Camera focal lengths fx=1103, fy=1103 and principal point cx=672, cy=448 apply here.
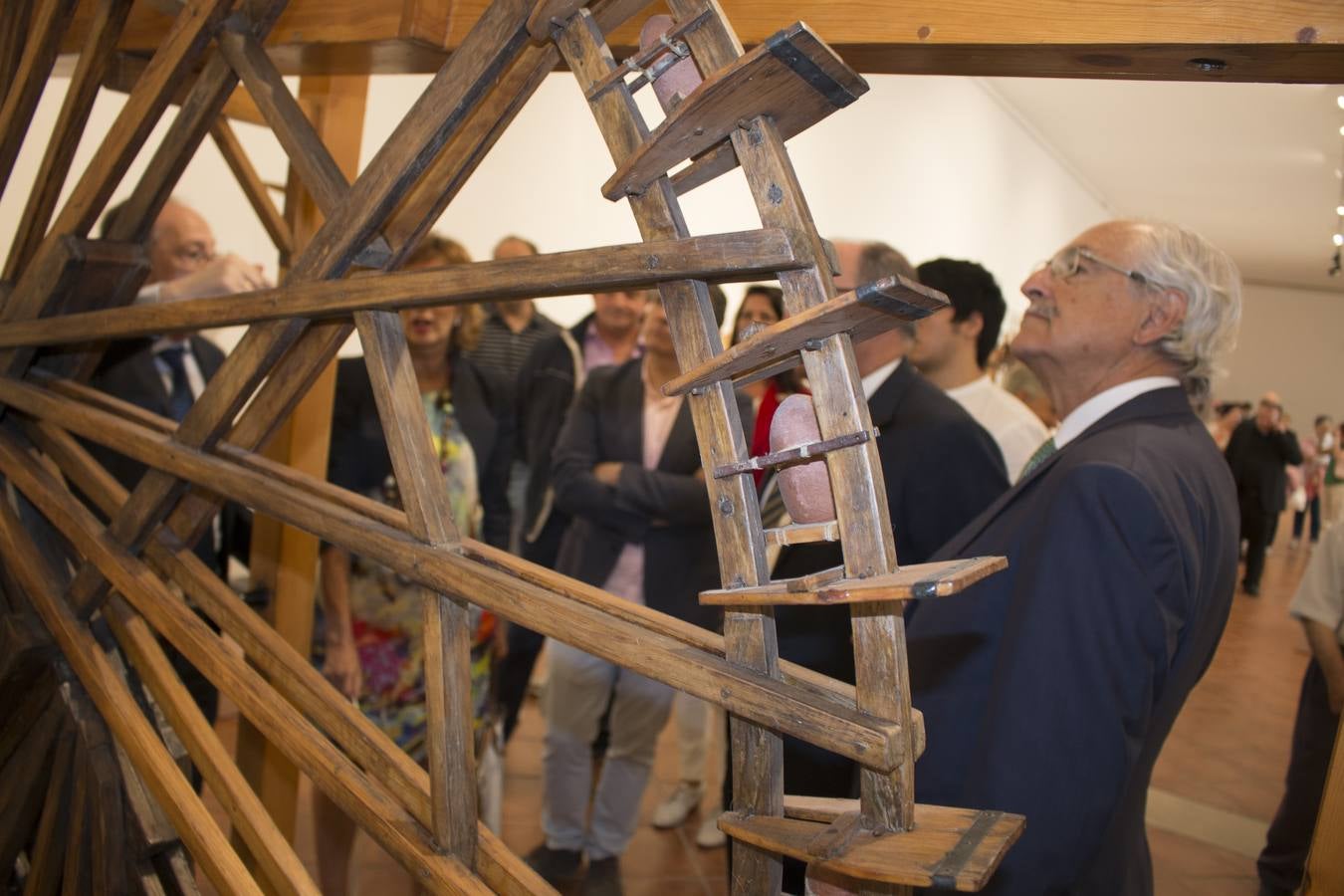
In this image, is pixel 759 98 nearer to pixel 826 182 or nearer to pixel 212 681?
pixel 212 681

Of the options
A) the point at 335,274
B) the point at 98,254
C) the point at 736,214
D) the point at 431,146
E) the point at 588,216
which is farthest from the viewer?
the point at 736,214

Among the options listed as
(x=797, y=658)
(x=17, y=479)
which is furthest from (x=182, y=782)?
(x=797, y=658)

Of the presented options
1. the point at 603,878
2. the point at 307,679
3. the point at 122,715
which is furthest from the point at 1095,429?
the point at 603,878

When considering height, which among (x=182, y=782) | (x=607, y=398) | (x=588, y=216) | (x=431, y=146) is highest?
(x=588, y=216)

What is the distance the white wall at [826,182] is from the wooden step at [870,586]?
3.87 m

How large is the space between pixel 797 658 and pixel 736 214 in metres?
5.01

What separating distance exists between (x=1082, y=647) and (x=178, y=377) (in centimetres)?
265

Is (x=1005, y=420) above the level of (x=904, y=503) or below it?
above

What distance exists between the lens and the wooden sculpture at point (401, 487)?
110cm

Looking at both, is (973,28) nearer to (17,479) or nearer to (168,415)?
(17,479)

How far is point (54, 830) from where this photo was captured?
6.52 ft

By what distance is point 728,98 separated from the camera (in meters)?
1.09

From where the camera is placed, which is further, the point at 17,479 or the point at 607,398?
the point at 607,398

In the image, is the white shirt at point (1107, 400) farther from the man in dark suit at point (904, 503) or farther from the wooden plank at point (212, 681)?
the wooden plank at point (212, 681)
